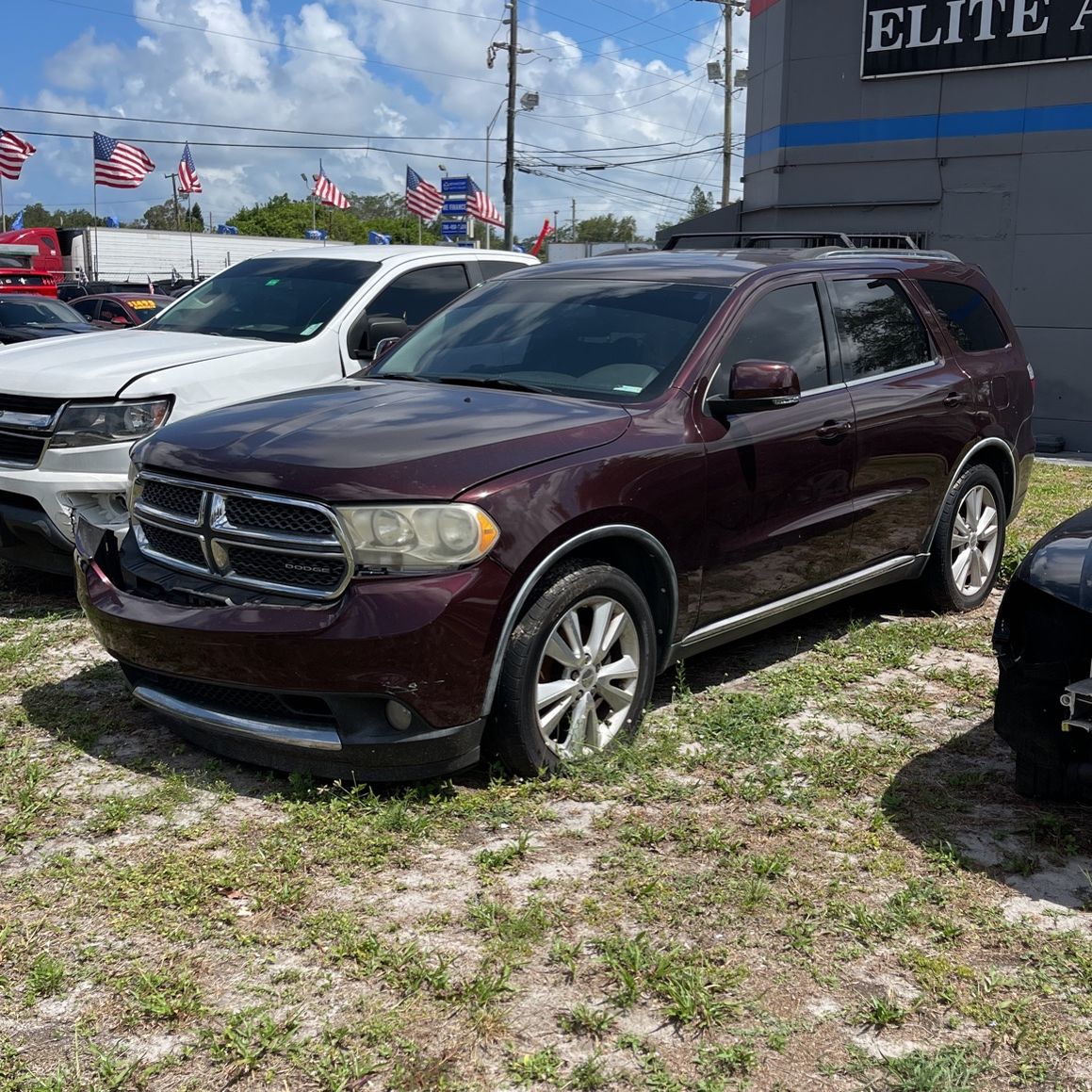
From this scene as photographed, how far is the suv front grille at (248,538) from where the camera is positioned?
393 cm

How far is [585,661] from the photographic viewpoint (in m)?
4.32

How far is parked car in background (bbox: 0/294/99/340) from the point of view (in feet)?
53.3

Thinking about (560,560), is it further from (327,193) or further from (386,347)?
(327,193)

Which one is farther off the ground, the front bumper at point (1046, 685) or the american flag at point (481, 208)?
the american flag at point (481, 208)

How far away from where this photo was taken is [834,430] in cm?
539

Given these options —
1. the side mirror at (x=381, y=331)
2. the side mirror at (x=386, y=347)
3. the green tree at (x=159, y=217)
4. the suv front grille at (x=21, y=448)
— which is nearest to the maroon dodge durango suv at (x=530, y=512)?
the side mirror at (x=386, y=347)

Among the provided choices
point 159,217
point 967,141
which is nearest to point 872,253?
point 967,141

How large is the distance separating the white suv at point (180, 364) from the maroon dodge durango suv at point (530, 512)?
55.8 inches

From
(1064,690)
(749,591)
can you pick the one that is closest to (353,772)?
(749,591)

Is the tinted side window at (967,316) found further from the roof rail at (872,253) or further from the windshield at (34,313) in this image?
the windshield at (34,313)

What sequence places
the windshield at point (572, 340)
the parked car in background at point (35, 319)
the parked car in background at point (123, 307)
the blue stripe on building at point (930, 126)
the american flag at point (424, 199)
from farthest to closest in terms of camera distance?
the american flag at point (424, 199), the parked car in background at point (123, 307), the parked car in background at point (35, 319), the blue stripe on building at point (930, 126), the windshield at point (572, 340)

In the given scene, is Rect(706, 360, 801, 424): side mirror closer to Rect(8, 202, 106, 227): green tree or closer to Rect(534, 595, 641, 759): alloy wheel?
Rect(534, 595, 641, 759): alloy wheel

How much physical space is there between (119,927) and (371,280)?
16.6 feet

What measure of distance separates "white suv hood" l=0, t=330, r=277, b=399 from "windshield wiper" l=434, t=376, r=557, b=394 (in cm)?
200
